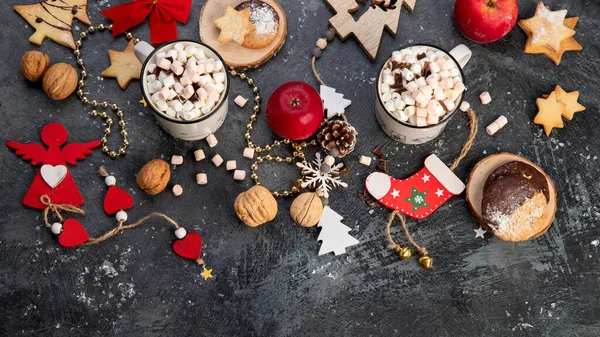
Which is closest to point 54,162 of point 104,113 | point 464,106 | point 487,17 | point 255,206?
point 104,113

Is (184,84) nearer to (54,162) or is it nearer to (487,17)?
(54,162)

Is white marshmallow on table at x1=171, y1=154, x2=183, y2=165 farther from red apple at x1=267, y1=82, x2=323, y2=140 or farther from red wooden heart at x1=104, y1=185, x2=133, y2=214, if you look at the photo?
red apple at x1=267, y1=82, x2=323, y2=140

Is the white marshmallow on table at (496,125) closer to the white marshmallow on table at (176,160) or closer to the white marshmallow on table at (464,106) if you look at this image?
the white marshmallow on table at (464,106)

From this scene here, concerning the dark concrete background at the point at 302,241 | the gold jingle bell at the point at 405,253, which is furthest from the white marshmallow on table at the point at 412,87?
the gold jingle bell at the point at 405,253

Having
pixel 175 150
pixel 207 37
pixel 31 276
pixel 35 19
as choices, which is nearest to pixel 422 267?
pixel 175 150

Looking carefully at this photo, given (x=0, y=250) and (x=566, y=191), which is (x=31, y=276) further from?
(x=566, y=191)

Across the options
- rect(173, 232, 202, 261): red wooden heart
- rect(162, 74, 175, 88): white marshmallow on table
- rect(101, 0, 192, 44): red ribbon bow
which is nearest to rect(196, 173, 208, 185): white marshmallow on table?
rect(173, 232, 202, 261): red wooden heart
